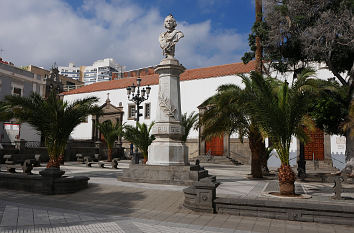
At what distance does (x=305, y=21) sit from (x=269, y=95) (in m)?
9.98

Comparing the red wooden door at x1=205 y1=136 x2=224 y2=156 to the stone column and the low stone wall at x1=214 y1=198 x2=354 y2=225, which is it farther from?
the low stone wall at x1=214 y1=198 x2=354 y2=225

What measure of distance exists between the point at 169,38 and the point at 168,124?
11.7 feet

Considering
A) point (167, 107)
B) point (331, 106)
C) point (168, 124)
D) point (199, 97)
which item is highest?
point (199, 97)

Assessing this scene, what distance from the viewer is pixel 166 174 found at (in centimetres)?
970

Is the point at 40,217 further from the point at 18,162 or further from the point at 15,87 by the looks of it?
the point at 15,87

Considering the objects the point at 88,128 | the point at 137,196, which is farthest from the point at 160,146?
the point at 88,128

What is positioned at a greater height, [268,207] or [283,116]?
[283,116]

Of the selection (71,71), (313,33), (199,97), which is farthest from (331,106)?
(71,71)

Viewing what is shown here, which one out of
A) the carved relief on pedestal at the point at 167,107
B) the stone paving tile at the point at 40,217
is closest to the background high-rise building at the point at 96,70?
the carved relief on pedestal at the point at 167,107

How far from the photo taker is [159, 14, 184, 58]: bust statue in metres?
11.1

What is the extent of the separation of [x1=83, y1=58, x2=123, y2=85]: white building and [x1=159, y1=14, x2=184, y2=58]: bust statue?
259 feet

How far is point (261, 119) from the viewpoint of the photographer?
7.64 meters

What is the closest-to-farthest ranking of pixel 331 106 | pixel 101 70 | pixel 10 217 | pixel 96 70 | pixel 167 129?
pixel 10 217 → pixel 167 129 → pixel 331 106 → pixel 101 70 → pixel 96 70

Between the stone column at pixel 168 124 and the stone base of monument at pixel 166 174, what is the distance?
1.01 feet
